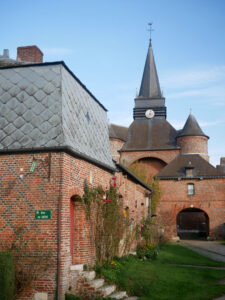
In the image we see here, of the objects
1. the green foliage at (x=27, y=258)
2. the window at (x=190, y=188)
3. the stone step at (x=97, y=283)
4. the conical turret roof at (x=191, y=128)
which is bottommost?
the stone step at (x=97, y=283)

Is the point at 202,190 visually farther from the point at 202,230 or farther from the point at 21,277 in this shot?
the point at 21,277

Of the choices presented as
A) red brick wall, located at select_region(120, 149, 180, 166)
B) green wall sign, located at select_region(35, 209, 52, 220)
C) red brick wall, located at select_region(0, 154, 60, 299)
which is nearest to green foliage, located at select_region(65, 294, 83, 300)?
red brick wall, located at select_region(0, 154, 60, 299)

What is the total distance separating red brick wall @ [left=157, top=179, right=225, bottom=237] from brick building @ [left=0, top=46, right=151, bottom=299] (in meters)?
22.2

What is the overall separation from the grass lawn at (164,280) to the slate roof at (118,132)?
2804 centimetres

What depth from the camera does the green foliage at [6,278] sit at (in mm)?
7230

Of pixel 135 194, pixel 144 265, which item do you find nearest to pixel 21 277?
pixel 144 265

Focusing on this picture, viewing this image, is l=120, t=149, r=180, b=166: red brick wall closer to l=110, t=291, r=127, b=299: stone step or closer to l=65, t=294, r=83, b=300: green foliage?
l=110, t=291, r=127, b=299: stone step

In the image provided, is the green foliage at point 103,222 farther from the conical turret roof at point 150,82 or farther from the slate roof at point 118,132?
the conical turret roof at point 150,82

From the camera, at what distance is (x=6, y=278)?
23.7 feet

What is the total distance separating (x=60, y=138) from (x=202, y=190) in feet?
83.6

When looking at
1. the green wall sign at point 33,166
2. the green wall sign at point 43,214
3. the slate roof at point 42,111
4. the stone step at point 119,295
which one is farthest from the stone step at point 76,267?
the slate roof at point 42,111

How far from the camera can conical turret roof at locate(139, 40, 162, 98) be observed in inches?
1805

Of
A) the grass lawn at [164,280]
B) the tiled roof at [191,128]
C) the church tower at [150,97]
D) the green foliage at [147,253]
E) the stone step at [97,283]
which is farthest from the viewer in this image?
the church tower at [150,97]

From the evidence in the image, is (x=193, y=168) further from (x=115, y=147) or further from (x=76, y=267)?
(x=76, y=267)
